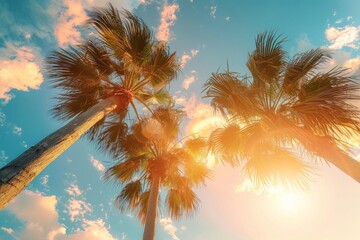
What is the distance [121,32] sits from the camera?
5.86 m

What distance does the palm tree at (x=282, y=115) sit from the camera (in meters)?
4.74

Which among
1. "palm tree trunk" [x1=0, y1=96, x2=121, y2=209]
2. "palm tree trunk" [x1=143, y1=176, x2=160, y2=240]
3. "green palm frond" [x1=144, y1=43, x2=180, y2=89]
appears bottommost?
"palm tree trunk" [x1=0, y1=96, x2=121, y2=209]

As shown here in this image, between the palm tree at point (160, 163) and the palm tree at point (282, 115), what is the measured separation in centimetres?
171

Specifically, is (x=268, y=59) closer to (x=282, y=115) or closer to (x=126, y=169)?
(x=282, y=115)

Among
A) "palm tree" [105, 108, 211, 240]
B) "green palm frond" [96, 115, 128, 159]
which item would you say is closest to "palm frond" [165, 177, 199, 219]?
"palm tree" [105, 108, 211, 240]

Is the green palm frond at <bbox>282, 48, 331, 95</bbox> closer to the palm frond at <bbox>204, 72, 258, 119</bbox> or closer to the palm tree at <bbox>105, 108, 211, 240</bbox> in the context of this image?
the palm frond at <bbox>204, 72, 258, 119</bbox>

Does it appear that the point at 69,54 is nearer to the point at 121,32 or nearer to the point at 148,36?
the point at 121,32

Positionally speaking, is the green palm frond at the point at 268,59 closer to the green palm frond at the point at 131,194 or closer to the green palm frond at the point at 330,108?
the green palm frond at the point at 330,108

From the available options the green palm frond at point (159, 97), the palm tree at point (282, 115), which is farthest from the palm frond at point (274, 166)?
the green palm frond at point (159, 97)

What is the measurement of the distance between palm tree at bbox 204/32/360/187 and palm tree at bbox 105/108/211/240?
171 cm

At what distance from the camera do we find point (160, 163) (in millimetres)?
8414

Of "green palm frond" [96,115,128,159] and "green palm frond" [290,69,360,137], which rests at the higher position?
"green palm frond" [96,115,128,159]

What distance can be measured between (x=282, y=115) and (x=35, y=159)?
219 inches

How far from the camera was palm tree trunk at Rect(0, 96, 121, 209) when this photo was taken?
2738 mm
